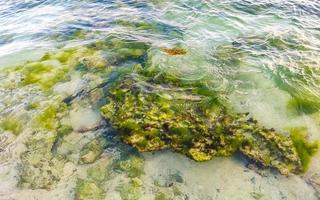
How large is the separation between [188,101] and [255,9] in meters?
5.76

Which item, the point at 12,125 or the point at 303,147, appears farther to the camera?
the point at 12,125

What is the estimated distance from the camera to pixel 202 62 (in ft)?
24.5

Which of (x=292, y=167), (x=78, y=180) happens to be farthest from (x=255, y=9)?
(x=78, y=180)

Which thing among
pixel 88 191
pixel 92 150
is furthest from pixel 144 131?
pixel 88 191

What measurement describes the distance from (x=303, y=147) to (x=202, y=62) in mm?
3130

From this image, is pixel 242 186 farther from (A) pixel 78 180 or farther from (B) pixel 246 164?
(A) pixel 78 180

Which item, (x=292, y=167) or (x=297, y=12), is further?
(x=297, y=12)

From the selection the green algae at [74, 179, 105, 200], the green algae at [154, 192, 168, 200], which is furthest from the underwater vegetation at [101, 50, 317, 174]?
the green algae at [74, 179, 105, 200]

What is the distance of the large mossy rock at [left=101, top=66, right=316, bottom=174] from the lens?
5168mm

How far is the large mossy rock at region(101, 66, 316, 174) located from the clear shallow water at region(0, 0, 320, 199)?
197mm

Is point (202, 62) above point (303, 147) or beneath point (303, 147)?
above

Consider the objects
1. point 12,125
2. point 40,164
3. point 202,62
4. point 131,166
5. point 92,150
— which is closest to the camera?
point 131,166

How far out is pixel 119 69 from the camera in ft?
24.3

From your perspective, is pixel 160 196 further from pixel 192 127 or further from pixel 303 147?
pixel 303 147
